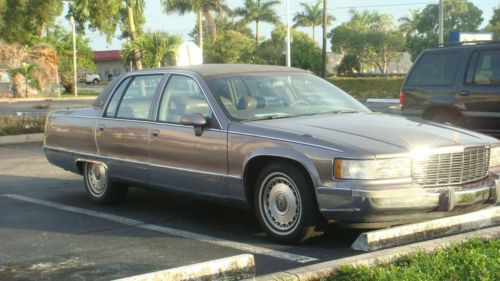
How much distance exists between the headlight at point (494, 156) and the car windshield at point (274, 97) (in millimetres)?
1383

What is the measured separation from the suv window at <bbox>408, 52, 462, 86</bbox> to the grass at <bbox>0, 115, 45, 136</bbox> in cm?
900

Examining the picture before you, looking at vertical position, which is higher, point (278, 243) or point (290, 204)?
point (290, 204)

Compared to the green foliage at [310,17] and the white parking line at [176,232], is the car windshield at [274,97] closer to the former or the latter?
the white parking line at [176,232]

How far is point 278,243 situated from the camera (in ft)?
19.5

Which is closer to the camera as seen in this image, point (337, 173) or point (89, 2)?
point (337, 173)

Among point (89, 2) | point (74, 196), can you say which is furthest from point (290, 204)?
point (89, 2)

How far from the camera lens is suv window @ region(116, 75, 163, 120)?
7322 millimetres

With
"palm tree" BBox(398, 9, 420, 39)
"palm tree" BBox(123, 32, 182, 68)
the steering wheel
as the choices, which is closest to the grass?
"palm tree" BBox(123, 32, 182, 68)

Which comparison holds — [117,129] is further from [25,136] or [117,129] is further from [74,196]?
[25,136]

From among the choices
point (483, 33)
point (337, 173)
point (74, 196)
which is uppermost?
point (483, 33)

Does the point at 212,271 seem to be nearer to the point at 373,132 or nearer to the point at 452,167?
the point at 373,132

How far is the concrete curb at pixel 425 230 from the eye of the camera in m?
5.32

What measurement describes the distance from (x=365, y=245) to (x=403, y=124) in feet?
4.51

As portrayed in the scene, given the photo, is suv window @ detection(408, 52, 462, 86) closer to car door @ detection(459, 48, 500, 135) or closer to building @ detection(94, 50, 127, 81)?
car door @ detection(459, 48, 500, 135)
